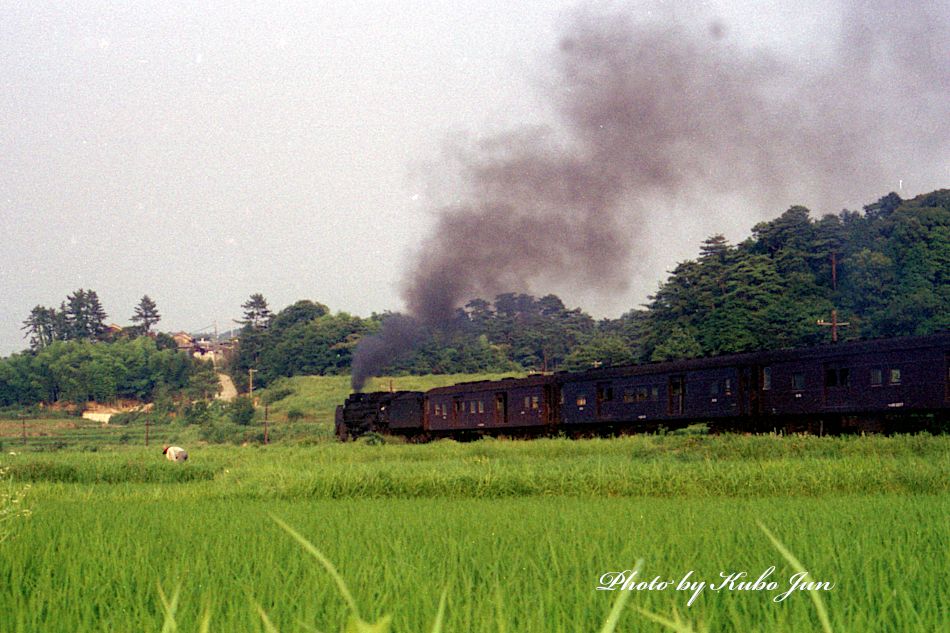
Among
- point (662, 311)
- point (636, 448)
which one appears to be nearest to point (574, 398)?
point (636, 448)

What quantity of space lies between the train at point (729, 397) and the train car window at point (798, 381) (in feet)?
0.11

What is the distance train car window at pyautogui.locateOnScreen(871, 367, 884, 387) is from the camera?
25.2m

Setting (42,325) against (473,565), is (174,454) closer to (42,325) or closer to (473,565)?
(473,565)

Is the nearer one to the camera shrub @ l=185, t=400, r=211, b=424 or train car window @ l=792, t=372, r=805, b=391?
train car window @ l=792, t=372, r=805, b=391

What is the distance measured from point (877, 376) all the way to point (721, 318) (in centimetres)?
5113

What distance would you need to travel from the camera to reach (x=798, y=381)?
27.9m

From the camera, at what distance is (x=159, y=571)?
7.16 m

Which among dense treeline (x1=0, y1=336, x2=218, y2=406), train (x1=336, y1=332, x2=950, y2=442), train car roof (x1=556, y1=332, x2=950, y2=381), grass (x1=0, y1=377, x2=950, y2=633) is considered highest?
dense treeline (x1=0, y1=336, x2=218, y2=406)

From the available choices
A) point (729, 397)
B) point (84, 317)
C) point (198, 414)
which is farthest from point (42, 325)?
point (729, 397)

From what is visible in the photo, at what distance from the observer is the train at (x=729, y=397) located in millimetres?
24734

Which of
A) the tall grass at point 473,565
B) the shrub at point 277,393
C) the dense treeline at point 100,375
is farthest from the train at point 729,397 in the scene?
the dense treeline at point 100,375

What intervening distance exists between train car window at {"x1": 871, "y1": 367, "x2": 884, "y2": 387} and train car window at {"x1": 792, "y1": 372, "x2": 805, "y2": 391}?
8.21ft

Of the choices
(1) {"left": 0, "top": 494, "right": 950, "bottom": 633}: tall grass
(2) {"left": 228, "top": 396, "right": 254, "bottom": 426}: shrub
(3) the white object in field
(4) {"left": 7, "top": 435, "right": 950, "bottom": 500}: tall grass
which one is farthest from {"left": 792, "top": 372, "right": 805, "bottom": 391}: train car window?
(2) {"left": 228, "top": 396, "right": 254, "bottom": 426}: shrub

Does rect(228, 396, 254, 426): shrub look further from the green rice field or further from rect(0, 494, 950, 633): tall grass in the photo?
rect(0, 494, 950, 633): tall grass
